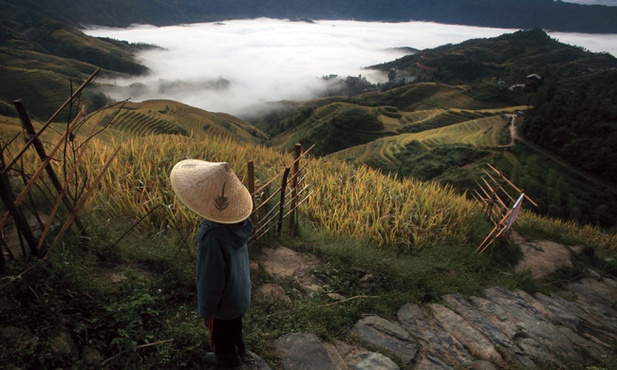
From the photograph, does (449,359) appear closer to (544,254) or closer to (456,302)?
(456,302)

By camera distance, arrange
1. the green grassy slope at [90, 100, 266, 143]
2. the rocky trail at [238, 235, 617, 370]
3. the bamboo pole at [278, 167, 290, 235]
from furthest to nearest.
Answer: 1. the green grassy slope at [90, 100, 266, 143]
2. the bamboo pole at [278, 167, 290, 235]
3. the rocky trail at [238, 235, 617, 370]

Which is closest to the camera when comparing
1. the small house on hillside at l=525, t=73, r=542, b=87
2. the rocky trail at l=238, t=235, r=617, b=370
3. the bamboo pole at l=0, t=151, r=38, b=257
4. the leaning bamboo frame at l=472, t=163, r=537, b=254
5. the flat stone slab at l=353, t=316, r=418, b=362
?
the bamboo pole at l=0, t=151, r=38, b=257

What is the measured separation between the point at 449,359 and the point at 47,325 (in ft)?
10.4

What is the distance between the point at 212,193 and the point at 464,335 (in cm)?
298

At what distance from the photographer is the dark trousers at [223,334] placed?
2.29 metres

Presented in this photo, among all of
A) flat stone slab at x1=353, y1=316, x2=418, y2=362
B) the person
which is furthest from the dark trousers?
flat stone slab at x1=353, y1=316, x2=418, y2=362

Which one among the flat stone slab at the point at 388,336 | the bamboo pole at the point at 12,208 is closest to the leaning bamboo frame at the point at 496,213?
the flat stone slab at the point at 388,336

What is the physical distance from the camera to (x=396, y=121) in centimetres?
6378

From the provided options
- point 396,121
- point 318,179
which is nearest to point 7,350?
point 318,179

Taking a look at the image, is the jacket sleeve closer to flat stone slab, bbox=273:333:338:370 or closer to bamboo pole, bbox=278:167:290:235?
flat stone slab, bbox=273:333:338:370

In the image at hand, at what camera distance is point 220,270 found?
6.98ft

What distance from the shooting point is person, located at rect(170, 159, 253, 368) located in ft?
6.87

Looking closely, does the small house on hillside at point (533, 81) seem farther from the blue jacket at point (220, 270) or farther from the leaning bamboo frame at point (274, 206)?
the blue jacket at point (220, 270)

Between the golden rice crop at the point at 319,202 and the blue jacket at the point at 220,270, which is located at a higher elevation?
the blue jacket at the point at 220,270
